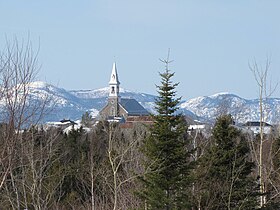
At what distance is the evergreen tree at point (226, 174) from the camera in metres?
16.6

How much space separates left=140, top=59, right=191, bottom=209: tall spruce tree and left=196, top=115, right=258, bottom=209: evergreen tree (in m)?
1.21

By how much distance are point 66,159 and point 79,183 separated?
6755mm

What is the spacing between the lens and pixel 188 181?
51.2 ft

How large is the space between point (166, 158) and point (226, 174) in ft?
7.93

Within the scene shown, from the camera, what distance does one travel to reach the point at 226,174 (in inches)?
662

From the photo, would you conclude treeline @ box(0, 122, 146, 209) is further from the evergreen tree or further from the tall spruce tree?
the evergreen tree

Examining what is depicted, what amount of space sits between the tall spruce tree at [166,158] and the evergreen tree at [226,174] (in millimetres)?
1212

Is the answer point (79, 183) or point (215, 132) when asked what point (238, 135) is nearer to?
point (215, 132)

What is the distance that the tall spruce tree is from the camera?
15.5 metres

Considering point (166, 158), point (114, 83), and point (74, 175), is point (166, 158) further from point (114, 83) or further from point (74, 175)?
point (114, 83)

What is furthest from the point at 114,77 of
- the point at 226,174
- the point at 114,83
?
the point at 226,174

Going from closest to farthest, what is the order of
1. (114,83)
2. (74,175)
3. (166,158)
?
(166,158) < (74,175) < (114,83)

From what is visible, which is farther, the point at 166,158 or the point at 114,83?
the point at 114,83

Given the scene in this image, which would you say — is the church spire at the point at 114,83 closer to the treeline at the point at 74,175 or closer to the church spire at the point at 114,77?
the church spire at the point at 114,77
